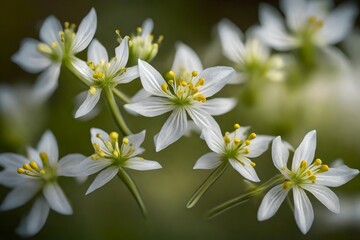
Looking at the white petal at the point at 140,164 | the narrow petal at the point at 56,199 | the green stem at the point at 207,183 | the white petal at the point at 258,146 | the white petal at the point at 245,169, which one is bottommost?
the narrow petal at the point at 56,199

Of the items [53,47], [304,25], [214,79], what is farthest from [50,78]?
[304,25]

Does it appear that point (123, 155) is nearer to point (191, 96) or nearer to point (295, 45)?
point (191, 96)

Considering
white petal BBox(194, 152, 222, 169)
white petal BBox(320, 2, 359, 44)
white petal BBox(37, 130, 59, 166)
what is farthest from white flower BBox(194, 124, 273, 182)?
white petal BBox(320, 2, 359, 44)

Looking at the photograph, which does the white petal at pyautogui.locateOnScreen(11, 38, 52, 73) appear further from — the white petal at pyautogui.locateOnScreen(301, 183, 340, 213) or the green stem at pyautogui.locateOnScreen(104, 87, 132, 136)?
the white petal at pyautogui.locateOnScreen(301, 183, 340, 213)

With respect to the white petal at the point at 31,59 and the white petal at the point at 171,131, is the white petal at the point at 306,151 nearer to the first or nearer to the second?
the white petal at the point at 171,131

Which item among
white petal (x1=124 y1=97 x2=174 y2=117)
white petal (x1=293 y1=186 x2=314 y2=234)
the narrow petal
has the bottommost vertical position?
the narrow petal

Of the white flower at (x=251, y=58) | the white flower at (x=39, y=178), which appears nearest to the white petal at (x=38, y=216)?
the white flower at (x=39, y=178)

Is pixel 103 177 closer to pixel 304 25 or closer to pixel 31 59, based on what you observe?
pixel 31 59
